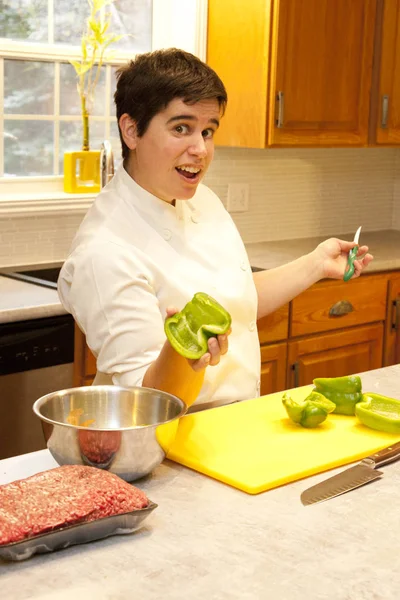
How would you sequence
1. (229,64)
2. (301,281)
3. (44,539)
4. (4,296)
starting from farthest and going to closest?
(229,64)
(4,296)
(301,281)
(44,539)

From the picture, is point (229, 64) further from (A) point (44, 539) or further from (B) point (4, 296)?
(A) point (44, 539)

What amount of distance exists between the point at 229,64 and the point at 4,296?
57.1 inches

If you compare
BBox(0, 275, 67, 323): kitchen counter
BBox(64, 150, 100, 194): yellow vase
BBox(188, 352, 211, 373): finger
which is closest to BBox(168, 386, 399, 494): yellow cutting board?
BBox(188, 352, 211, 373): finger

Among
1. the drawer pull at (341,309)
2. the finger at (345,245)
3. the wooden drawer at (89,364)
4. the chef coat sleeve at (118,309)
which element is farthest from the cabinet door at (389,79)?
the chef coat sleeve at (118,309)

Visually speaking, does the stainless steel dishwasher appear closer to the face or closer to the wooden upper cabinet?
the face

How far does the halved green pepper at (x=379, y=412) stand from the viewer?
172 centimetres

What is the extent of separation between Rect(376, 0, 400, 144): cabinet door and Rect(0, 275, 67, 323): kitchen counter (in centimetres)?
181

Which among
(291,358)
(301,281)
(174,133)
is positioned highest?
(174,133)

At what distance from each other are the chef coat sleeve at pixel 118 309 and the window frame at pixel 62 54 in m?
1.44

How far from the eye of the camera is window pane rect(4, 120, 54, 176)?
3.44 meters

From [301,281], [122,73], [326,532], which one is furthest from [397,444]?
[122,73]

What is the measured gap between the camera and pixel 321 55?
145 inches

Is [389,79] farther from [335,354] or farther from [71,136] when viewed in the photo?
[71,136]

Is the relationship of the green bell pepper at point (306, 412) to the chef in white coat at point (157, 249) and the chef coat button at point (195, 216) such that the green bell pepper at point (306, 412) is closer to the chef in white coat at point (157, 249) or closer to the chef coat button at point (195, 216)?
the chef in white coat at point (157, 249)
